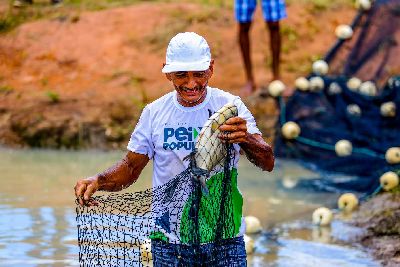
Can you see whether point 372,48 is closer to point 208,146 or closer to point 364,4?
point 364,4

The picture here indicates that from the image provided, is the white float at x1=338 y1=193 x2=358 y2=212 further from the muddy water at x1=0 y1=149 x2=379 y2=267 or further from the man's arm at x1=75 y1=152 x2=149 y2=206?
the man's arm at x1=75 y1=152 x2=149 y2=206

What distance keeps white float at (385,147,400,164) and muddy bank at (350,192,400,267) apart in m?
0.54

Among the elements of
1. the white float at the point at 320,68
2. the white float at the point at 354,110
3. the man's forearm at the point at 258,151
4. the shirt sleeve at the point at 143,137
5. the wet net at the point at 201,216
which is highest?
the white float at the point at 320,68

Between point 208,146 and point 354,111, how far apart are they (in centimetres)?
707

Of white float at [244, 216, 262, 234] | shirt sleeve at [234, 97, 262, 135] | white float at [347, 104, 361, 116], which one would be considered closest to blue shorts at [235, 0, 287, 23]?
white float at [347, 104, 361, 116]

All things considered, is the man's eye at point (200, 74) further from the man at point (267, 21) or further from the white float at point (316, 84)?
the man at point (267, 21)

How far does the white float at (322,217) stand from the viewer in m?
8.38

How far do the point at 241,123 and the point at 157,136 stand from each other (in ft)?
1.73

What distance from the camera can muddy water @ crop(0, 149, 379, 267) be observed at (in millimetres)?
7426

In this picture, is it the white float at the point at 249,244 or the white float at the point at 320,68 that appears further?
the white float at the point at 320,68

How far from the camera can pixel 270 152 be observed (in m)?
4.42

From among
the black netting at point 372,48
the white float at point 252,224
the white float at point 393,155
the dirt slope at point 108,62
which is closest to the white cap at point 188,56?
the white float at point 252,224

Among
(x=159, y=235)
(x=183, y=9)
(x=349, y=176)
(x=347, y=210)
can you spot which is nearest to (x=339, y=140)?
(x=349, y=176)

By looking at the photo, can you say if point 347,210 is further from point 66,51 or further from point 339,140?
point 66,51
